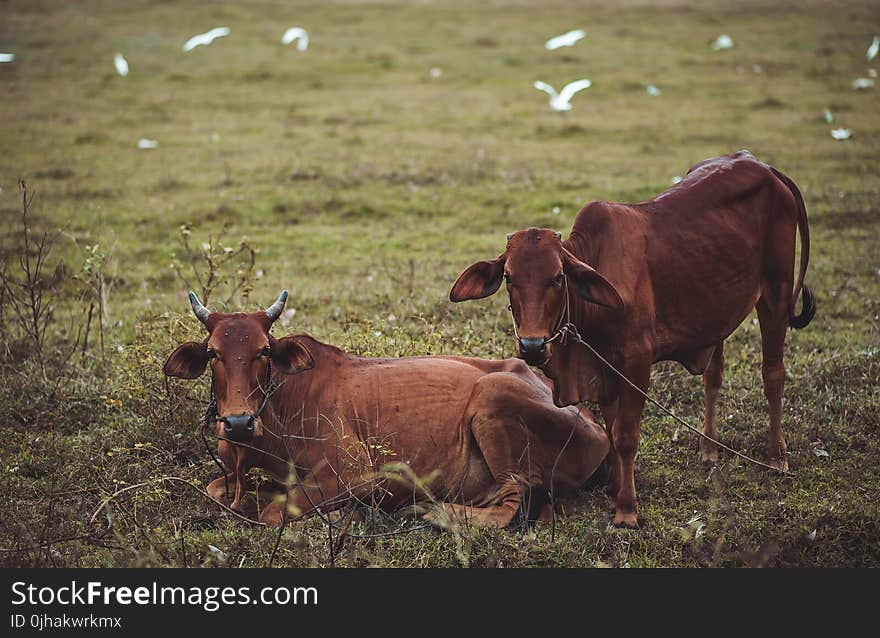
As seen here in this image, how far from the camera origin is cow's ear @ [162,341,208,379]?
5855mm

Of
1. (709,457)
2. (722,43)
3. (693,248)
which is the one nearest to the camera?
(693,248)

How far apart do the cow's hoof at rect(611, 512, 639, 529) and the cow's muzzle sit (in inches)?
82.5

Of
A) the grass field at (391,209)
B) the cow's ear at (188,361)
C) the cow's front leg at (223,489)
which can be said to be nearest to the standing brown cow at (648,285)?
the grass field at (391,209)

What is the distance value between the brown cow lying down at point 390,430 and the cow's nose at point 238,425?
18cm

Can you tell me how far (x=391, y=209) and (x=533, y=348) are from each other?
8.26 meters

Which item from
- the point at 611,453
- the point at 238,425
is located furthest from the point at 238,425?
the point at 611,453

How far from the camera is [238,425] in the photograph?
5426 mm

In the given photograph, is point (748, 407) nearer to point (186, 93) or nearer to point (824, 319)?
point (824, 319)

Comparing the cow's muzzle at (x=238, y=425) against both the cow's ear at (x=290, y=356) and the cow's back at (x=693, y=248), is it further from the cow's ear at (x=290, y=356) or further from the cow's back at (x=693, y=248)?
the cow's back at (x=693, y=248)

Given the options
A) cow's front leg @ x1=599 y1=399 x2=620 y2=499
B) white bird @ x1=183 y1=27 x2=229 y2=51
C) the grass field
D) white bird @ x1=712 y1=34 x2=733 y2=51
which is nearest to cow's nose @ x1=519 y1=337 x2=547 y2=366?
cow's front leg @ x1=599 y1=399 x2=620 y2=499

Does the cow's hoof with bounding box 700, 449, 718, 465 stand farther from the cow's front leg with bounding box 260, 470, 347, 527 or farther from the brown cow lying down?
the cow's front leg with bounding box 260, 470, 347, 527

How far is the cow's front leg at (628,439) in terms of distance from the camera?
5.82m

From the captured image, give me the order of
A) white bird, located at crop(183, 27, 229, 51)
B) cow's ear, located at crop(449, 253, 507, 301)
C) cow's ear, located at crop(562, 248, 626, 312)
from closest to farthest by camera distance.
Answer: cow's ear, located at crop(562, 248, 626, 312), cow's ear, located at crop(449, 253, 507, 301), white bird, located at crop(183, 27, 229, 51)

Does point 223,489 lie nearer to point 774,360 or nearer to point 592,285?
point 592,285
